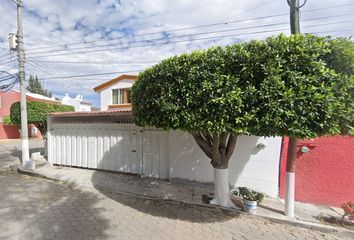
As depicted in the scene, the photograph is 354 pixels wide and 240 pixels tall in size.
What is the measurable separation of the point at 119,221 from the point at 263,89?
13.1 feet

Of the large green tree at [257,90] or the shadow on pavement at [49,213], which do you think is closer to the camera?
the large green tree at [257,90]

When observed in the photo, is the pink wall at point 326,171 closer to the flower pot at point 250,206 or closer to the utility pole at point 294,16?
the flower pot at point 250,206

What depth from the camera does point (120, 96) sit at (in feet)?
60.6

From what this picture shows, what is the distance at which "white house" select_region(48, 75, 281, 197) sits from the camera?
636 cm

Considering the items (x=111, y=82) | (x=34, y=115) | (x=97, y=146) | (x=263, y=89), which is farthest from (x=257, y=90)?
(x=111, y=82)

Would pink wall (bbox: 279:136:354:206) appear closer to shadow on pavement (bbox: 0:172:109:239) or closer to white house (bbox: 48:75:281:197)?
white house (bbox: 48:75:281:197)

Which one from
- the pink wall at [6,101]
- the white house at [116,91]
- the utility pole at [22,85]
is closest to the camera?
the utility pole at [22,85]

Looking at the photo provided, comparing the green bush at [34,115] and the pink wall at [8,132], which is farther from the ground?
the green bush at [34,115]

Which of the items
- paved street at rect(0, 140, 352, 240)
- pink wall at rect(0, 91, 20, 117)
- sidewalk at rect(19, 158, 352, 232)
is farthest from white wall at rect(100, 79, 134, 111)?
pink wall at rect(0, 91, 20, 117)

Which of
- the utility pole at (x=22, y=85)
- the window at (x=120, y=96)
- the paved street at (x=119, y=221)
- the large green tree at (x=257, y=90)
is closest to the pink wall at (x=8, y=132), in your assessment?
the window at (x=120, y=96)

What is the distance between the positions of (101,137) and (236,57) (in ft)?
20.7

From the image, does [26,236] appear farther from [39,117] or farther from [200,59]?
[39,117]

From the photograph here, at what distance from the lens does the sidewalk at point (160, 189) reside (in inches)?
199

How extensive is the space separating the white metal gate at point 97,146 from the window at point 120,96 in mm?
8999
